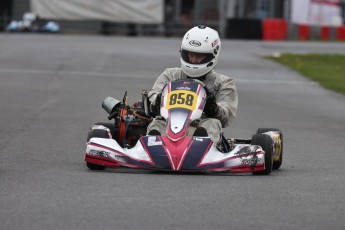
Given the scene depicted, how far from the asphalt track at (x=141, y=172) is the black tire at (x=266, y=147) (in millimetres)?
142

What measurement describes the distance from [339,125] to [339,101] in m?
3.91

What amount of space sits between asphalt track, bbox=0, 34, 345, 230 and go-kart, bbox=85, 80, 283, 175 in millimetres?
114

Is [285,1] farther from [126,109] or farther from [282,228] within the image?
[282,228]

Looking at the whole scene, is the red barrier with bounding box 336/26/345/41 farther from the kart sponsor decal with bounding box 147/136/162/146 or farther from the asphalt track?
the kart sponsor decal with bounding box 147/136/162/146

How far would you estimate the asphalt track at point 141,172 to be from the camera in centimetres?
652

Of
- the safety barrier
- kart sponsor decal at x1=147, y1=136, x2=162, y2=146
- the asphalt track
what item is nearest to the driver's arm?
the asphalt track

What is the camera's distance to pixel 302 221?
21.3ft

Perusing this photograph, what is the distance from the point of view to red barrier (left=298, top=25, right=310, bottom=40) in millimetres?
40531

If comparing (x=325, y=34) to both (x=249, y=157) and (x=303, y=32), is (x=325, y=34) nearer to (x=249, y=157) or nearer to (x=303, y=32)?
(x=303, y=32)

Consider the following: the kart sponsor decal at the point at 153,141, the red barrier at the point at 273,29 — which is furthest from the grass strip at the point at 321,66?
the kart sponsor decal at the point at 153,141

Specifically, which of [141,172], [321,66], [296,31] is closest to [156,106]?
[141,172]

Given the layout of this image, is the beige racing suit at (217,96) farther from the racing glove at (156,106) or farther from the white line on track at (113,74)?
the white line on track at (113,74)

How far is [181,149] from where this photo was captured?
8562 mm

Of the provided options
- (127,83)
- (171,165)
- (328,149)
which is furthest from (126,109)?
(127,83)
